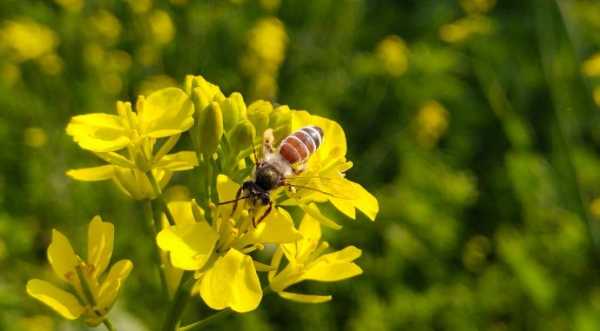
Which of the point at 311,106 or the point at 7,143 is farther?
the point at 311,106

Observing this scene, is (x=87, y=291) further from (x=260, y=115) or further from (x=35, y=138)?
(x=35, y=138)

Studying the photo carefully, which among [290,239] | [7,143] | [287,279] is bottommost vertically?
[7,143]

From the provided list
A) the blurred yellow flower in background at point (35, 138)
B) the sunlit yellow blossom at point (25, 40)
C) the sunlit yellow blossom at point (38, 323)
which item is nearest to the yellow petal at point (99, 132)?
the sunlit yellow blossom at point (38, 323)

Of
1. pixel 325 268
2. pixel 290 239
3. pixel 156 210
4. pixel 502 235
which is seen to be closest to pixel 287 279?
pixel 325 268

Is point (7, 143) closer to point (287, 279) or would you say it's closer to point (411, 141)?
point (411, 141)

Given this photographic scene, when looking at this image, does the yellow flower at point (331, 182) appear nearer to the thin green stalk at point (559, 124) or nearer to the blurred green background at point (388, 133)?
the blurred green background at point (388, 133)
